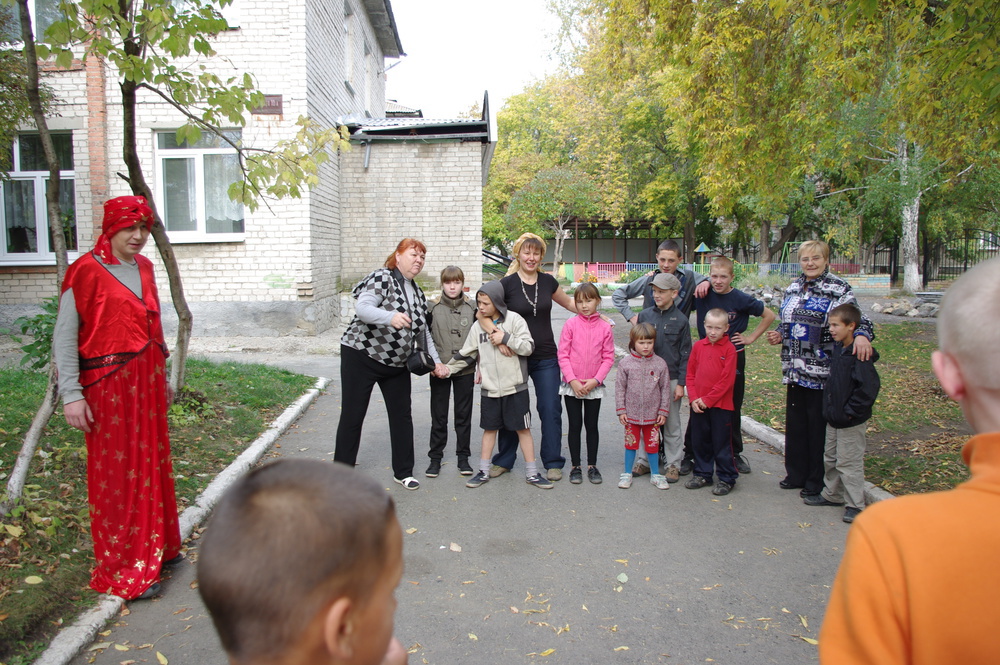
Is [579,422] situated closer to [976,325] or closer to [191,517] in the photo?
[191,517]

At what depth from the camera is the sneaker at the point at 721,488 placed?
5.95m

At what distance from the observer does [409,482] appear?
6215 millimetres

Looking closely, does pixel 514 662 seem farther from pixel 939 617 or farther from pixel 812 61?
pixel 812 61

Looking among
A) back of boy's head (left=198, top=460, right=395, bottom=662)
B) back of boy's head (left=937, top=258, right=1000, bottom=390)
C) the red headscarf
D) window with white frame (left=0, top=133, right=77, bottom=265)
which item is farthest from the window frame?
back of boy's head (left=937, top=258, right=1000, bottom=390)

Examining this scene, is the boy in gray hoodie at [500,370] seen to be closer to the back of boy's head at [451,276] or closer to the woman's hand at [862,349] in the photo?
the back of boy's head at [451,276]

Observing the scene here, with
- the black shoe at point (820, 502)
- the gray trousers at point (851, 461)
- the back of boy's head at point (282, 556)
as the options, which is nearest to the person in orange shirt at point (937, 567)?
the back of boy's head at point (282, 556)

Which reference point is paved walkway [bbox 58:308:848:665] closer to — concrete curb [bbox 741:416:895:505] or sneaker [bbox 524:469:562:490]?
sneaker [bbox 524:469:562:490]

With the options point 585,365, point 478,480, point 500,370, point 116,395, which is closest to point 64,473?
point 116,395

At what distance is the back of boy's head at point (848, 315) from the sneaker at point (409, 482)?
142 inches

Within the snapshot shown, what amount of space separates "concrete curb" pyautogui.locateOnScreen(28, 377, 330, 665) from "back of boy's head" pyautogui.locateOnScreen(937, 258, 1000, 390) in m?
3.89

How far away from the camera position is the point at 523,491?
611 cm

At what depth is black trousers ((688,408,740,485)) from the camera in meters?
6.02

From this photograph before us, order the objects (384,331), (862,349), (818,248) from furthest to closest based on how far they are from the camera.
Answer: (384,331) → (818,248) → (862,349)

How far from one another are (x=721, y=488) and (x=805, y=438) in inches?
31.5
